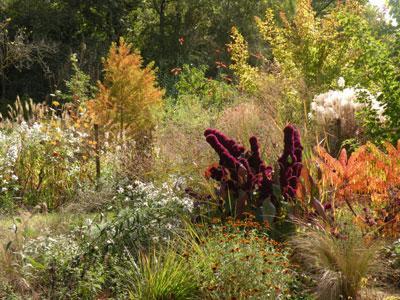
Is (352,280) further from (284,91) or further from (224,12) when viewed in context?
(224,12)

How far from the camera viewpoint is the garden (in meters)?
5.34

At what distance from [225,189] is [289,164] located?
0.69 metres

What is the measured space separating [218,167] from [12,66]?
578 inches

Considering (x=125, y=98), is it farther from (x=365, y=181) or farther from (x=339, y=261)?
(x=339, y=261)

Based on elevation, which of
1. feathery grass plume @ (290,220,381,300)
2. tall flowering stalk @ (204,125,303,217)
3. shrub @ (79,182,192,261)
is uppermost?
tall flowering stalk @ (204,125,303,217)

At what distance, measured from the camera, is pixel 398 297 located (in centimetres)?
529

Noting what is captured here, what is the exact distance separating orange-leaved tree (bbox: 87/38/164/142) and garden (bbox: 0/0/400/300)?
0.08 feet

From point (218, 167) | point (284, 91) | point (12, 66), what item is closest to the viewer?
point (218, 167)

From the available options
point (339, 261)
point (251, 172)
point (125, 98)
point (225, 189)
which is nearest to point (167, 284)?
point (339, 261)

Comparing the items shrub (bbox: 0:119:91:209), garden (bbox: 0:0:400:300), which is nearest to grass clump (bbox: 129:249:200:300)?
garden (bbox: 0:0:400:300)

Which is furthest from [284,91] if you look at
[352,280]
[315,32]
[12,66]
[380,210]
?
[12,66]

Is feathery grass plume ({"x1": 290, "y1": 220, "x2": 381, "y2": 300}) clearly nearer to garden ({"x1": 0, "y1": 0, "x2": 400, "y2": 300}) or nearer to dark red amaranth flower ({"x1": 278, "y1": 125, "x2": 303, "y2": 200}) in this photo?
garden ({"x1": 0, "y1": 0, "x2": 400, "y2": 300})

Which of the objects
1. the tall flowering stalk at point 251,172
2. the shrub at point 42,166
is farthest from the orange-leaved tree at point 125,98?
the tall flowering stalk at point 251,172

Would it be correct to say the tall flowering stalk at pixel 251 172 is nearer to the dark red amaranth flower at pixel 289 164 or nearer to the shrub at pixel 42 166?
the dark red amaranth flower at pixel 289 164
